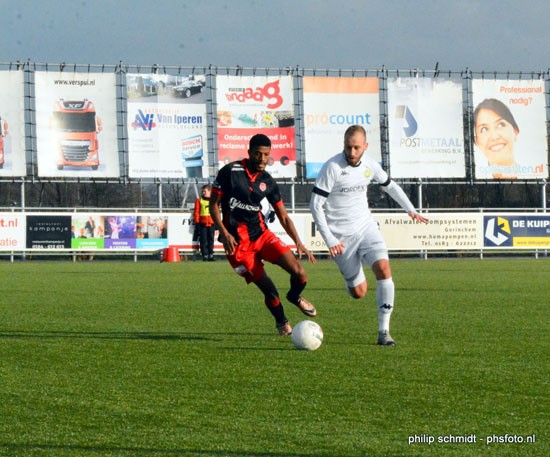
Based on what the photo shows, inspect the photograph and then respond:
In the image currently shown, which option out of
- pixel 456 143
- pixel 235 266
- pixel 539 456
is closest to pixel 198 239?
pixel 456 143

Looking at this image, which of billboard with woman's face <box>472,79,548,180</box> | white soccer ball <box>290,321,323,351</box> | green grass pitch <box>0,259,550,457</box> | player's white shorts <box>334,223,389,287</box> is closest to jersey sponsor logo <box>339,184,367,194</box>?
player's white shorts <box>334,223,389,287</box>

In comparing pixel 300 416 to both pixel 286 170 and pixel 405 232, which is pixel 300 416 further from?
pixel 286 170

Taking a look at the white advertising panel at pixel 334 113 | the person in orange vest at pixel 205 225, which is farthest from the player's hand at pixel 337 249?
the white advertising panel at pixel 334 113

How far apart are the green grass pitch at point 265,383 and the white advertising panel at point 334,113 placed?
1067 inches

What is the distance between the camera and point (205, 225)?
32188 millimetres

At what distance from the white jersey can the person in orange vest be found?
807 inches

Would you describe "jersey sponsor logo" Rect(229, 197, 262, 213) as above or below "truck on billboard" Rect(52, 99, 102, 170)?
below

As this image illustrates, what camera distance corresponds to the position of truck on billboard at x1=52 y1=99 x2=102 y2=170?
1537 inches

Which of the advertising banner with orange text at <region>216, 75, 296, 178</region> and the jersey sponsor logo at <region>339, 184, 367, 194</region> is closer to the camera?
the jersey sponsor logo at <region>339, 184, 367, 194</region>

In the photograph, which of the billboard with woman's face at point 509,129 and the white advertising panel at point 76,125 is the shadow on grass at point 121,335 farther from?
the billboard with woman's face at point 509,129

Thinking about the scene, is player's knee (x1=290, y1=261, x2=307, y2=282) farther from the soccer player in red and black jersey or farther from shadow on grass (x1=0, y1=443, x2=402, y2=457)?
shadow on grass (x1=0, y1=443, x2=402, y2=457)

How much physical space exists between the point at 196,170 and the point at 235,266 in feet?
98.7

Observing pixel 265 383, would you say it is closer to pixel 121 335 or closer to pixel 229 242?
pixel 229 242

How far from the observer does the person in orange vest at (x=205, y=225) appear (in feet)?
104
